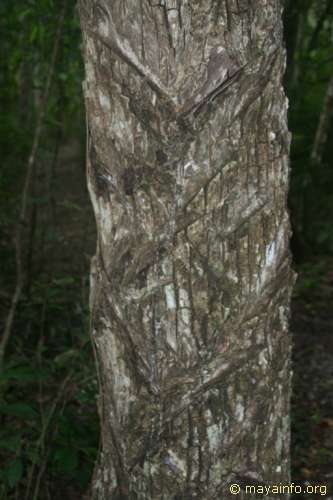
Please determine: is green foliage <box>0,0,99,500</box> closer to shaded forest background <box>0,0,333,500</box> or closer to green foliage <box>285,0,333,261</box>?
shaded forest background <box>0,0,333,500</box>

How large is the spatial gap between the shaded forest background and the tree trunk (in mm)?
651

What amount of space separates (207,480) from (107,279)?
603mm

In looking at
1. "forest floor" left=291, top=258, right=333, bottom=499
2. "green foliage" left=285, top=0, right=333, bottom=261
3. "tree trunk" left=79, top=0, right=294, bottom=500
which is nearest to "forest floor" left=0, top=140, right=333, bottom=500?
"forest floor" left=291, top=258, right=333, bottom=499

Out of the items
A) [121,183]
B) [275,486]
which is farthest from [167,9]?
[275,486]

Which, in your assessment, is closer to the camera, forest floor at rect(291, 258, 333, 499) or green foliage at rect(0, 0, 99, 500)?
green foliage at rect(0, 0, 99, 500)

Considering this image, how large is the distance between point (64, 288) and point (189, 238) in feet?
8.55

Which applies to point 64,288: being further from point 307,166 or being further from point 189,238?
point 189,238

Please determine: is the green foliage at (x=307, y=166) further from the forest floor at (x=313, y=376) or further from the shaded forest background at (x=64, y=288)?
the forest floor at (x=313, y=376)

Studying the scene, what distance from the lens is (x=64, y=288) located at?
14.1 ft

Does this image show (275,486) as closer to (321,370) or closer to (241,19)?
(241,19)

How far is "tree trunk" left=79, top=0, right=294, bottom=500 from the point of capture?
1.71m

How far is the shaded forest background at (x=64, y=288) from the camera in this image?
2.65 meters

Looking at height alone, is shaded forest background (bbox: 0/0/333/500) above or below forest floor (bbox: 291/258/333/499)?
above

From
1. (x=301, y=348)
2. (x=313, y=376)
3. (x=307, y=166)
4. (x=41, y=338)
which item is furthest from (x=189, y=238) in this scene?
(x=307, y=166)
